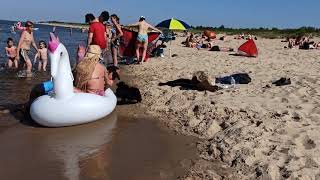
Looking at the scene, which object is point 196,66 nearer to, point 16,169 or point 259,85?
point 259,85

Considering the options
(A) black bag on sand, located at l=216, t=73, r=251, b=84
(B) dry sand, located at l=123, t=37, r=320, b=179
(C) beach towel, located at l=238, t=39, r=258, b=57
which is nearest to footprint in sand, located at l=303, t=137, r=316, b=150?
(B) dry sand, located at l=123, t=37, r=320, b=179

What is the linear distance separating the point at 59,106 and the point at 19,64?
681 centimetres

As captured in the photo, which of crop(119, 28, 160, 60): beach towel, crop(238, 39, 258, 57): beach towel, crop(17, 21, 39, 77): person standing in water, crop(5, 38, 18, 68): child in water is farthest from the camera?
crop(238, 39, 258, 57): beach towel

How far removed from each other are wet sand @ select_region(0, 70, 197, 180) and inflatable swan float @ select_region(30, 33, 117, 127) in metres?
0.15

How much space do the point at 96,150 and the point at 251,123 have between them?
219cm

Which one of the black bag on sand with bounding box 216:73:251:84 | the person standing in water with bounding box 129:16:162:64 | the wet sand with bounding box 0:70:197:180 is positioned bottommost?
the wet sand with bounding box 0:70:197:180

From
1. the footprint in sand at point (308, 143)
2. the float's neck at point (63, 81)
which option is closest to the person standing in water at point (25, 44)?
the float's neck at point (63, 81)

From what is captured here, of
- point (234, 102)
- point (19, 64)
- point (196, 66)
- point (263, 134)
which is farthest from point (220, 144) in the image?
point (19, 64)

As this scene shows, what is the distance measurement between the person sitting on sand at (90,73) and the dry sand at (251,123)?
1.23 meters

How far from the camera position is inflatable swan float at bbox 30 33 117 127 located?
6.12 meters

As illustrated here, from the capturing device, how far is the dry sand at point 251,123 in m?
4.66

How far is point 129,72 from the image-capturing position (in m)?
12.6

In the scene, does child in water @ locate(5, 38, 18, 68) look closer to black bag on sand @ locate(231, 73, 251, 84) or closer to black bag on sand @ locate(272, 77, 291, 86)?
black bag on sand @ locate(231, 73, 251, 84)

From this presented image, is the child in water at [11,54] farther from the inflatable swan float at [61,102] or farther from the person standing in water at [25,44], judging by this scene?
the inflatable swan float at [61,102]
